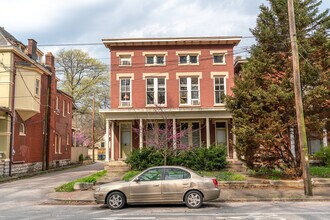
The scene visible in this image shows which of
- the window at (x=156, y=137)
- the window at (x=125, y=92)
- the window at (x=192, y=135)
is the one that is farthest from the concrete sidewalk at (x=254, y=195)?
the window at (x=125, y=92)

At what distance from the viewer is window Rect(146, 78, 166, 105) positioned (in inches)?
1016

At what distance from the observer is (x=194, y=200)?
11.6 metres

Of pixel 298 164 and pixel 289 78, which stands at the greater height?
pixel 289 78

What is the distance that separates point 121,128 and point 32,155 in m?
8.15

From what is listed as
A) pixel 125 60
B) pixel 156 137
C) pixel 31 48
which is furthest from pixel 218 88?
pixel 31 48

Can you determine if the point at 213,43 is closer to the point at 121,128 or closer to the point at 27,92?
the point at 121,128

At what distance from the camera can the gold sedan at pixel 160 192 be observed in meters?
11.6

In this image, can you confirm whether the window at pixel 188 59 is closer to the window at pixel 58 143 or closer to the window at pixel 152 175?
the window at pixel 152 175

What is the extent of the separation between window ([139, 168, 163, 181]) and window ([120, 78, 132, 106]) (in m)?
14.2

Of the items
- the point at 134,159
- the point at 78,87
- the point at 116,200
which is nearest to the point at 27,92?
the point at 134,159

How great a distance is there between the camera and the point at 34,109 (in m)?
26.2

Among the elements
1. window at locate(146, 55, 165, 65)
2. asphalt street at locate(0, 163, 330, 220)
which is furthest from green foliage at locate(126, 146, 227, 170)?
asphalt street at locate(0, 163, 330, 220)

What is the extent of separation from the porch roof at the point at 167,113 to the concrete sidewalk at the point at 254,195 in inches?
345

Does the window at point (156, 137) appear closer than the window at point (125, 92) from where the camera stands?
Yes
